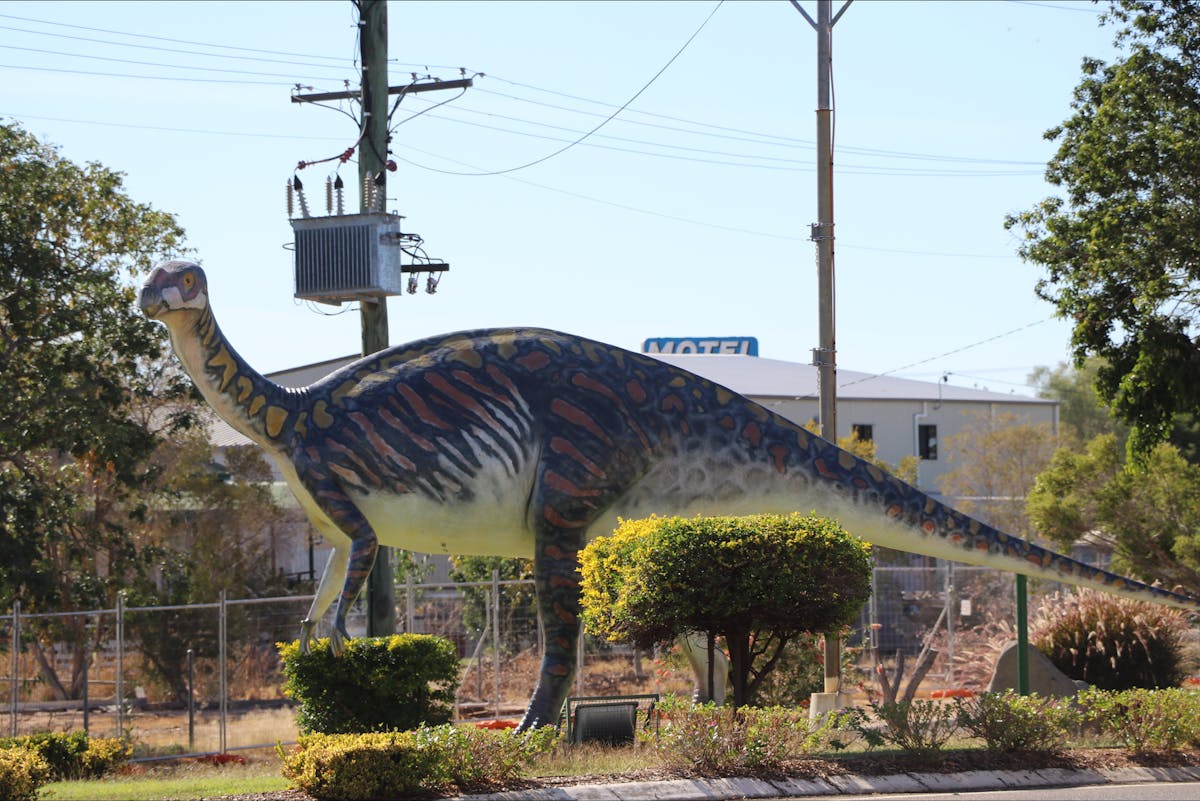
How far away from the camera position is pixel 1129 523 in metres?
24.7

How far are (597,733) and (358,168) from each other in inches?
280

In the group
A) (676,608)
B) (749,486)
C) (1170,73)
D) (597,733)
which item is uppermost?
(1170,73)

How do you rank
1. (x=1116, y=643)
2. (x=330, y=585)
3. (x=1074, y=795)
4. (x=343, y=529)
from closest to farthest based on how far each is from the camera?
(x=1074, y=795)
(x=343, y=529)
(x=330, y=585)
(x=1116, y=643)

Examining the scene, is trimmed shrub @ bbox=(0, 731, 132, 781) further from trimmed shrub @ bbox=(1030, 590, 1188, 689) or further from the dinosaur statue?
trimmed shrub @ bbox=(1030, 590, 1188, 689)

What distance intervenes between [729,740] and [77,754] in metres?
7.63

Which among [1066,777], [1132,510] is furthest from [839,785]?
[1132,510]

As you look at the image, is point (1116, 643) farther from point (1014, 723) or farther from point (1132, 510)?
point (1132, 510)

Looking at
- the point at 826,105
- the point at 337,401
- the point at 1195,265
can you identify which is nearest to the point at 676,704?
the point at 337,401

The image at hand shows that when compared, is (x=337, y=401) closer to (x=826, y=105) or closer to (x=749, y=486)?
(x=749, y=486)

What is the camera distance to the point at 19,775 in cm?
1054

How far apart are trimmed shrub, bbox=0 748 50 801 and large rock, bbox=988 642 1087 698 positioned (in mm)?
9446

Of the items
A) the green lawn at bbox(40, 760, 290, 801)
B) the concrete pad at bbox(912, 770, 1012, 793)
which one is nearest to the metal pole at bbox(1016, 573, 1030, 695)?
the concrete pad at bbox(912, 770, 1012, 793)

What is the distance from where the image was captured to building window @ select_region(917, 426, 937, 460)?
52562 mm

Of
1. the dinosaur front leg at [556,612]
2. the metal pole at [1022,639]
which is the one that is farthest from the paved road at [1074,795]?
the metal pole at [1022,639]
